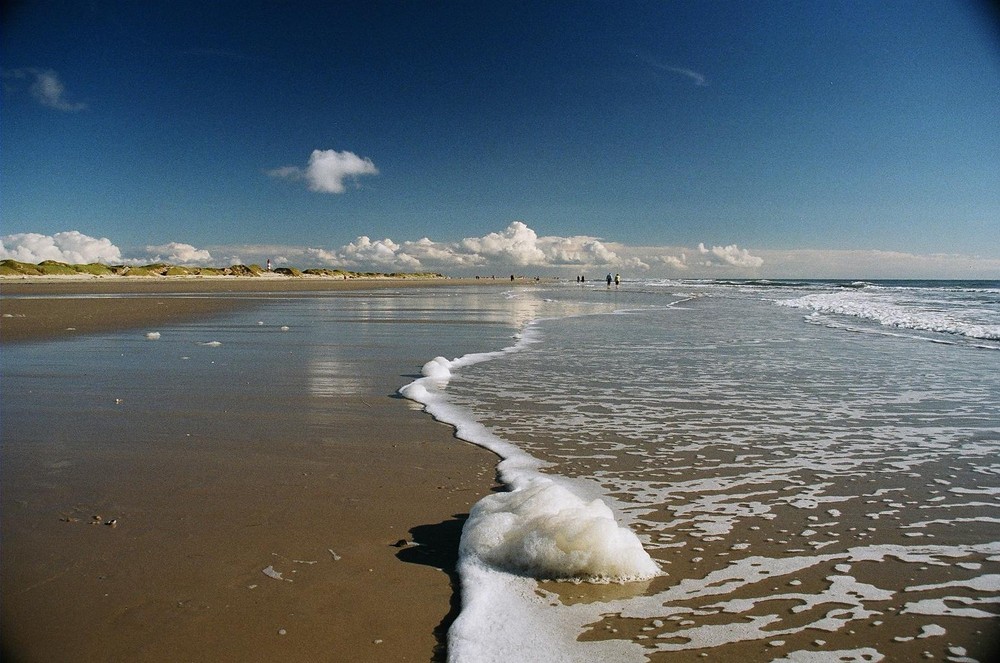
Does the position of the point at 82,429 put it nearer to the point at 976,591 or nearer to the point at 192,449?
the point at 192,449

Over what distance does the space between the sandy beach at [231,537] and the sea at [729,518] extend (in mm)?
407

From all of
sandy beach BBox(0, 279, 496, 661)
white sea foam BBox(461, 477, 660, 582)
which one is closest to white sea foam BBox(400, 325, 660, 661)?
white sea foam BBox(461, 477, 660, 582)

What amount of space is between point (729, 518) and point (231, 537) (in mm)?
3355

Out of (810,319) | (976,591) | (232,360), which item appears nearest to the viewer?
(976,591)

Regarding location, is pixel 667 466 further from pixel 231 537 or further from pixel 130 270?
pixel 130 270

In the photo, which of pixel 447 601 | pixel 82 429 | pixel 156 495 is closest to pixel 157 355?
pixel 82 429

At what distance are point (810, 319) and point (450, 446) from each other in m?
20.7

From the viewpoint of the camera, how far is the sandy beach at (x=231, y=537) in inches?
118

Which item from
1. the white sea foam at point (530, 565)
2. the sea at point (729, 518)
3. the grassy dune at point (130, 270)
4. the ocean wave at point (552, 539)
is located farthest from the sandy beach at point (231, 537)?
the grassy dune at point (130, 270)

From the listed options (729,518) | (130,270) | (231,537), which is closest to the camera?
(231,537)

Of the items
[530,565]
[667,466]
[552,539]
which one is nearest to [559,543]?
[552,539]

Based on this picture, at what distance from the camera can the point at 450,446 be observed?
20.4 ft

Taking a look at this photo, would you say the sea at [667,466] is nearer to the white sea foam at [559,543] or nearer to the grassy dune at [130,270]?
the white sea foam at [559,543]

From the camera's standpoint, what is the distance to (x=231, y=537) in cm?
401
